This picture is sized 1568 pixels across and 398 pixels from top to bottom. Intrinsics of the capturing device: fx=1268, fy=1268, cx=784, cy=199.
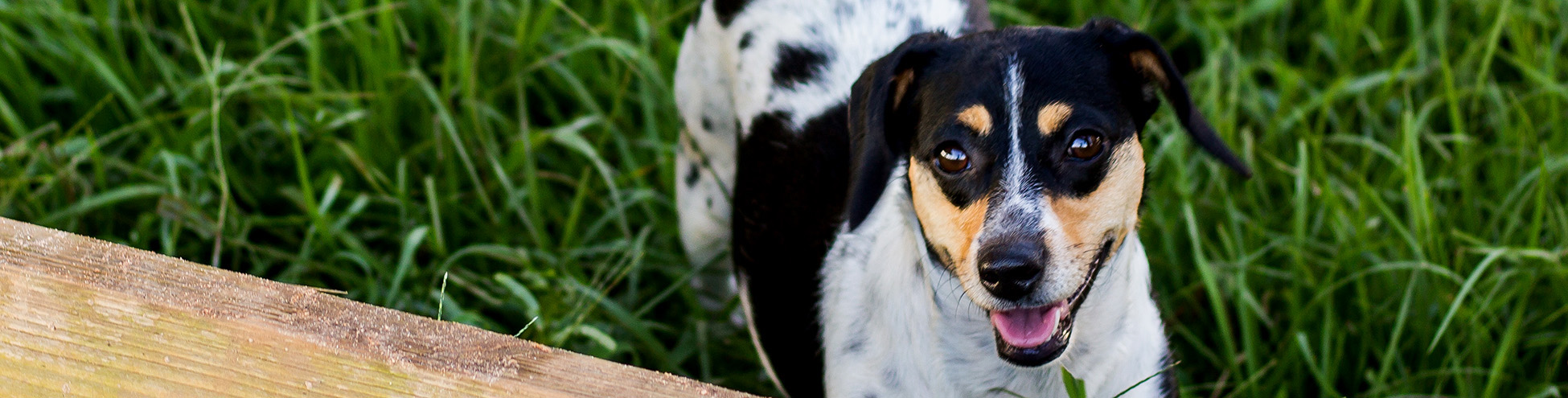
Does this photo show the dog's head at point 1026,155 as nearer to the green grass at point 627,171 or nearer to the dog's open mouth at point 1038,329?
the dog's open mouth at point 1038,329

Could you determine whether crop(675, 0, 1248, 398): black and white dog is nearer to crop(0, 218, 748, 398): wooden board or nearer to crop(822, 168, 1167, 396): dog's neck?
crop(822, 168, 1167, 396): dog's neck

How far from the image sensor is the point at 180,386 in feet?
4.59

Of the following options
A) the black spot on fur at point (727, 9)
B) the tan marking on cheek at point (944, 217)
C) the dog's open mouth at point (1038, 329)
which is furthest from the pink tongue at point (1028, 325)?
the black spot on fur at point (727, 9)

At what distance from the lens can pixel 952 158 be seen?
6.35 feet

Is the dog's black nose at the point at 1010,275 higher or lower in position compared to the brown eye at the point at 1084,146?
lower

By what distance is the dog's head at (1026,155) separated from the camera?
185 cm

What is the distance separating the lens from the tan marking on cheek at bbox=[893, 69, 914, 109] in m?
2.09

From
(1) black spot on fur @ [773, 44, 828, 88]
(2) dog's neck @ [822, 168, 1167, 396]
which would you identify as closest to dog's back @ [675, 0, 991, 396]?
(1) black spot on fur @ [773, 44, 828, 88]

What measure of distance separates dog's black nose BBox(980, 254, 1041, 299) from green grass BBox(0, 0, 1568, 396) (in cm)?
83

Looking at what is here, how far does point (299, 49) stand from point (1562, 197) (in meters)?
3.48

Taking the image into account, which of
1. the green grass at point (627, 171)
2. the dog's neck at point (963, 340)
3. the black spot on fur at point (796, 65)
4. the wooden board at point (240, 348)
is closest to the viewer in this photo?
the wooden board at point (240, 348)

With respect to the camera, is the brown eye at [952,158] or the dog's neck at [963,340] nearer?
the brown eye at [952,158]

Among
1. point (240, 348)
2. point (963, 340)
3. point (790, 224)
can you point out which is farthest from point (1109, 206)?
point (240, 348)

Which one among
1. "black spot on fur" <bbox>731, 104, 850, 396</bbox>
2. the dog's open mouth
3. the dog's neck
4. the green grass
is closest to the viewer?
the dog's open mouth
